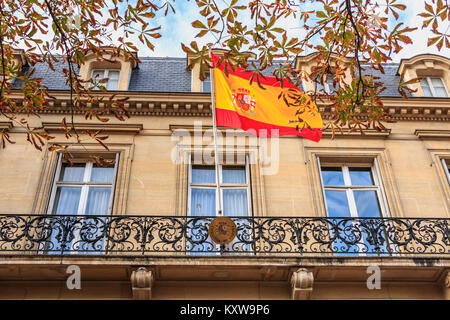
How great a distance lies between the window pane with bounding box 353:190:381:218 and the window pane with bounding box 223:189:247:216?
2.35 metres

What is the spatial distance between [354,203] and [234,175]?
2.58 metres

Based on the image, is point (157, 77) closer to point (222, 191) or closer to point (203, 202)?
point (222, 191)

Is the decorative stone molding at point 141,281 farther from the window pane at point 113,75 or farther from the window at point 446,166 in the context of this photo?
the window at point 446,166

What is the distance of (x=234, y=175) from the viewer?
1035cm

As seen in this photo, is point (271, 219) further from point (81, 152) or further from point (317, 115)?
point (81, 152)

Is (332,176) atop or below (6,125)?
below

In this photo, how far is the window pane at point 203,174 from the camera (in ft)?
33.5

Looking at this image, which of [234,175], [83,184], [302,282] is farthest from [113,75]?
[302,282]

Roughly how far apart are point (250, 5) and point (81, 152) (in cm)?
571

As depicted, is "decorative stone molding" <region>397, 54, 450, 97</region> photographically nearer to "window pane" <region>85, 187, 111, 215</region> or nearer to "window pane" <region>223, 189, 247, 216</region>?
"window pane" <region>223, 189, 247, 216</region>

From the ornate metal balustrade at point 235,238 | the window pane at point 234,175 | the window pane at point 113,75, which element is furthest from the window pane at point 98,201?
the window pane at point 113,75

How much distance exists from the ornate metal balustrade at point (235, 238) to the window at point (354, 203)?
0.13 ft

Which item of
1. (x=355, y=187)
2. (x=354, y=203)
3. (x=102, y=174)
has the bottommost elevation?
(x=354, y=203)

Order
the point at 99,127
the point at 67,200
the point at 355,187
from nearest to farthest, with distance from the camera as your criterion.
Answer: the point at 67,200 → the point at 355,187 → the point at 99,127
